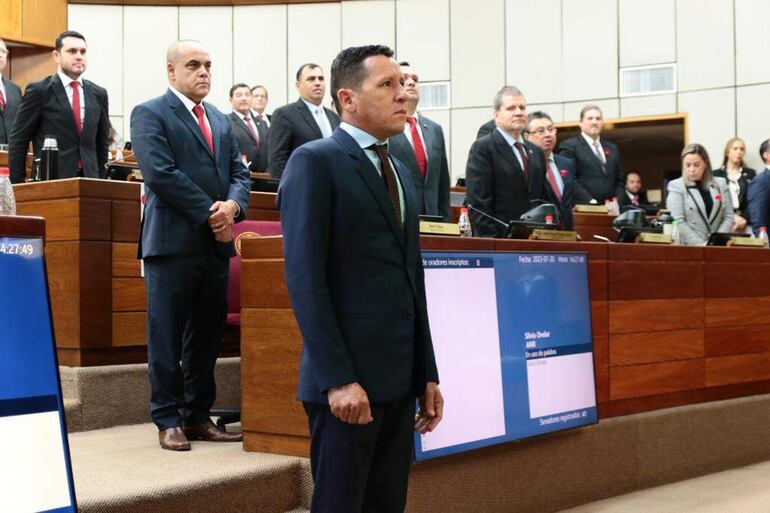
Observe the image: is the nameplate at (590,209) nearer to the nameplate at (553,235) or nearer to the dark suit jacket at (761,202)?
the dark suit jacket at (761,202)

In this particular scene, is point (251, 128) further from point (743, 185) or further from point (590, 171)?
point (743, 185)

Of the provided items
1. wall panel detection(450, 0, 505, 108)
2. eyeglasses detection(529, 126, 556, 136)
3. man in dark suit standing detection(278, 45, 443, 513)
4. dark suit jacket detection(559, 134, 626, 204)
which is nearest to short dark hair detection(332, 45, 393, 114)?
man in dark suit standing detection(278, 45, 443, 513)

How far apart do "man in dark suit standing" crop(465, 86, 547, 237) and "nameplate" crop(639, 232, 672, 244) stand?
0.55m

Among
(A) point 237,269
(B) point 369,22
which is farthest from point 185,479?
(B) point 369,22

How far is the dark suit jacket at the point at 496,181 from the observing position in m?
4.75

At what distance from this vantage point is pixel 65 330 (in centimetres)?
400

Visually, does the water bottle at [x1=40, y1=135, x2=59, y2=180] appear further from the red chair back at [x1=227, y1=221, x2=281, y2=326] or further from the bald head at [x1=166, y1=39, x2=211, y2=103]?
the bald head at [x1=166, y1=39, x2=211, y2=103]

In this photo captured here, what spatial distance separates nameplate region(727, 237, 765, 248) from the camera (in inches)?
201

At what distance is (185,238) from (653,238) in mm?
2197

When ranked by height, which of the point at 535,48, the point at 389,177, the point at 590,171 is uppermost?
the point at 535,48

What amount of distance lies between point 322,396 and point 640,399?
2.60m

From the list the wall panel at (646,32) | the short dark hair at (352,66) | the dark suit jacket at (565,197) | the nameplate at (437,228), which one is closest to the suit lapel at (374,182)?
the short dark hair at (352,66)

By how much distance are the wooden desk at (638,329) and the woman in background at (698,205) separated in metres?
0.90

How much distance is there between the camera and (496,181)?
479cm
